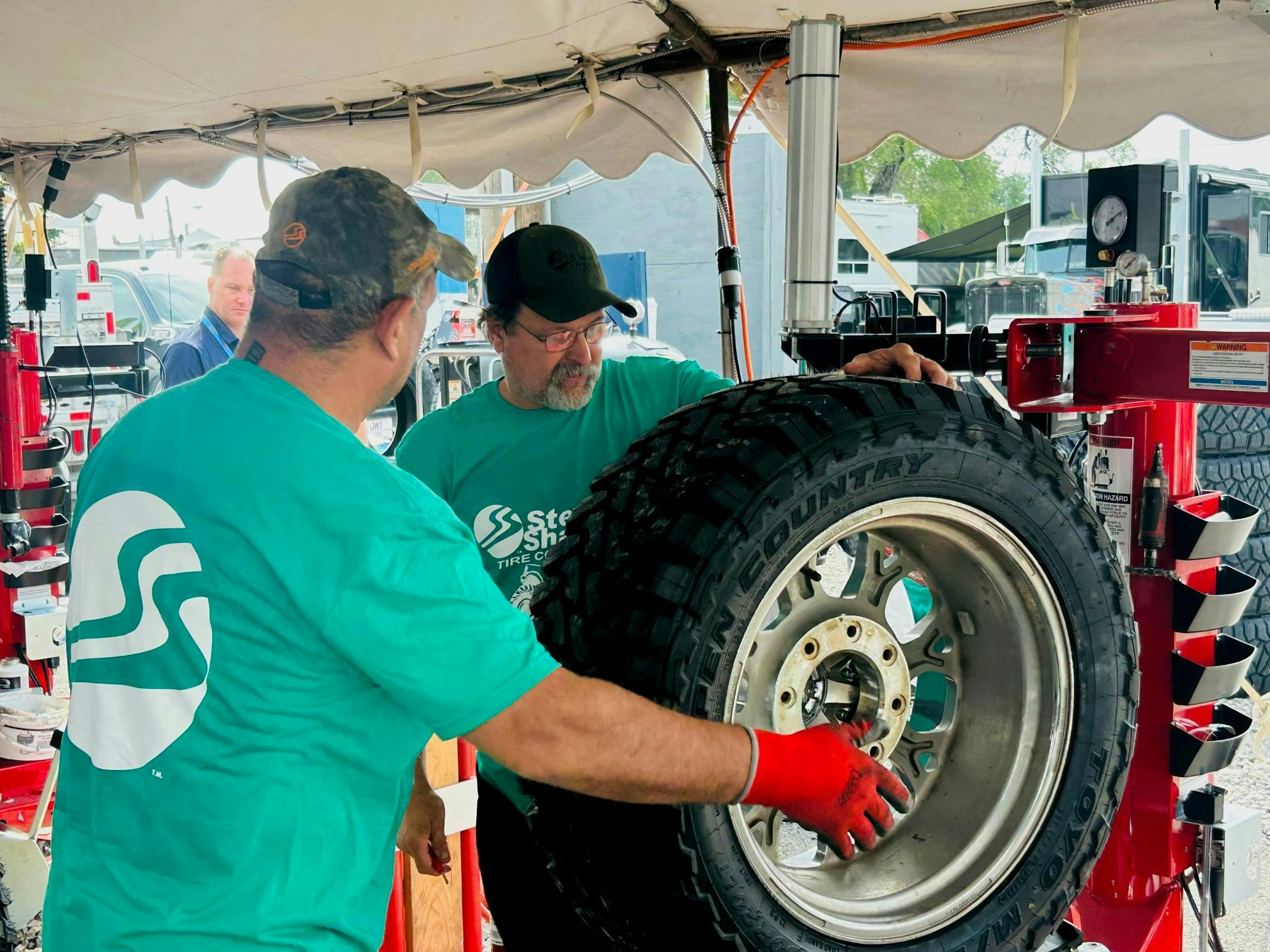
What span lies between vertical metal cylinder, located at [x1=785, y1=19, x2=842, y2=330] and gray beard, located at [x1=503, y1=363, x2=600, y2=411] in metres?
0.45

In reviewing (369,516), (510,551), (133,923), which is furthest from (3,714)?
(369,516)

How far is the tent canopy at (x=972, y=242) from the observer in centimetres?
1509

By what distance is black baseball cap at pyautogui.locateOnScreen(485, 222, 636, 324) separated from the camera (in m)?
2.33

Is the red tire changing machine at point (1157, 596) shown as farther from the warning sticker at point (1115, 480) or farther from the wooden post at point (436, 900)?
the wooden post at point (436, 900)

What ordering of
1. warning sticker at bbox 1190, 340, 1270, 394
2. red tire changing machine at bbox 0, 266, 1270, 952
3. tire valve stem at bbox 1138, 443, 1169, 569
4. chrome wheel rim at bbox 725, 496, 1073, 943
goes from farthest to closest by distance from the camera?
tire valve stem at bbox 1138, 443, 1169, 569
red tire changing machine at bbox 0, 266, 1270, 952
warning sticker at bbox 1190, 340, 1270, 394
chrome wheel rim at bbox 725, 496, 1073, 943

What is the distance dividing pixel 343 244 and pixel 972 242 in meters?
15.1

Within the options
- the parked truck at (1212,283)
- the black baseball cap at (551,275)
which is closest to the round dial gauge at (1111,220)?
the black baseball cap at (551,275)

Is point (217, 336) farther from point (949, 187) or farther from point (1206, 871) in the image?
point (949, 187)

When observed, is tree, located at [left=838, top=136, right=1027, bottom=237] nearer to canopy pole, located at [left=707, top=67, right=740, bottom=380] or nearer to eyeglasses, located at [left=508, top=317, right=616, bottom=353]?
canopy pole, located at [left=707, top=67, right=740, bottom=380]

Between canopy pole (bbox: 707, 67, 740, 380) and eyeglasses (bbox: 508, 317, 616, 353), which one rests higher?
canopy pole (bbox: 707, 67, 740, 380)

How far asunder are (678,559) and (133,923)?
29.5 inches

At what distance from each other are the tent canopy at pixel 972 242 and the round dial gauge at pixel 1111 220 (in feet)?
41.8

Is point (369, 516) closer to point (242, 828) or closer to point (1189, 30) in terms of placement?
point (242, 828)

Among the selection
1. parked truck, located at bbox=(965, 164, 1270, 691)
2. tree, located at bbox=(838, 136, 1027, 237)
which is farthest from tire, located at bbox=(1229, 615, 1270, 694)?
tree, located at bbox=(838, 136, 1027, 237)
